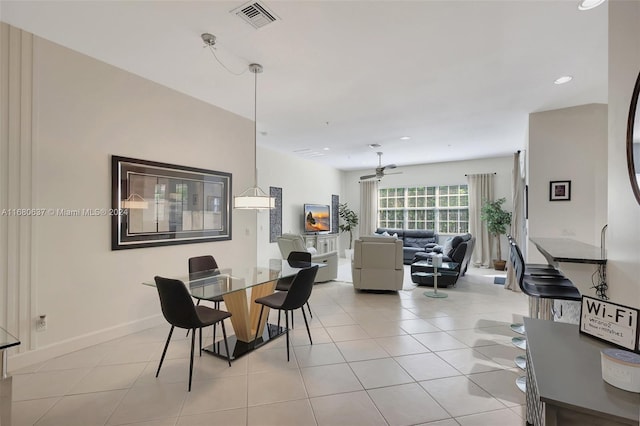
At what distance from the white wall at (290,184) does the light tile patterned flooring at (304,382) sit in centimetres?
346

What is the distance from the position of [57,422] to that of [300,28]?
3.22 meters

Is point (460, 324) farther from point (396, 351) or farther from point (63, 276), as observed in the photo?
point (63, 276)

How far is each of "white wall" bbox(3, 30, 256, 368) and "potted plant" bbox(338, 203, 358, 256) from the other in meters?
6.31

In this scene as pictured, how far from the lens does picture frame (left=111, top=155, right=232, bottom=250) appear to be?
3.14 metres

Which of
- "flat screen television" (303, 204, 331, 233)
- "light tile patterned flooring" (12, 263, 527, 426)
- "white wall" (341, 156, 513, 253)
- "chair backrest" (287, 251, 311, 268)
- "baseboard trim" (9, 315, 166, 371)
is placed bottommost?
"light tile patterned flooring" (12, 263, 527, 426)

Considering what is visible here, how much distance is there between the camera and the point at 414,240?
8.34m

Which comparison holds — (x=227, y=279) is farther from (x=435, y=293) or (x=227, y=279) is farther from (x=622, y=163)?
(x=435, y=293)

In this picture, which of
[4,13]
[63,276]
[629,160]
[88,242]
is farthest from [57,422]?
[629,160]

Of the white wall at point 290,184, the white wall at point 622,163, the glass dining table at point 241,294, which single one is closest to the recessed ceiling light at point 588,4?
the white wall at point 622,163

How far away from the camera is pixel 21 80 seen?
2488mm

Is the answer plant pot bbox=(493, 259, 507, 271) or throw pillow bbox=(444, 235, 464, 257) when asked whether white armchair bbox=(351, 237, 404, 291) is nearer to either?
throw pillow bbox=(444, 235, 464, 257)

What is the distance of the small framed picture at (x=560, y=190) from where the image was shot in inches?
162

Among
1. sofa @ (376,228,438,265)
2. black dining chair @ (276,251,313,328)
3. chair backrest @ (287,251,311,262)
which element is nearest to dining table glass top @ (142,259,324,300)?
black dining chair @ (276,251,313,328)

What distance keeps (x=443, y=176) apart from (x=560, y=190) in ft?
13.9
